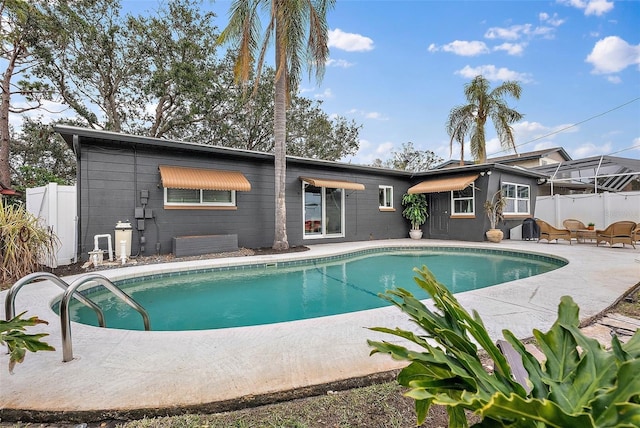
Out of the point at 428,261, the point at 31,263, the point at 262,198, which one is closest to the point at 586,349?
the point at 31,263

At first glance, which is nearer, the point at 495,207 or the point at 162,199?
the point at 162,199

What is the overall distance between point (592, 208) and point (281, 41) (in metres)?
16.4

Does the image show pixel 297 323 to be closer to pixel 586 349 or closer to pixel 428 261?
pixel 586 349

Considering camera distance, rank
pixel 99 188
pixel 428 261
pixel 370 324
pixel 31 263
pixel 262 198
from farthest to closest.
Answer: pixel 262 198
pixel 428 261
pixel 99 188
pixel 31 263
pixel 370 324

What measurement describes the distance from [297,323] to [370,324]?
3.17ft

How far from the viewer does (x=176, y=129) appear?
20.6 meters

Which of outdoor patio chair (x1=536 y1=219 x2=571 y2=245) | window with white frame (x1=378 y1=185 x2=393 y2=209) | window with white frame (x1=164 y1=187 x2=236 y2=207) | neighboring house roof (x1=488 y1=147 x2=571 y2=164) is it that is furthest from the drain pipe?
neighboring house roof (x1=488 y1=147 x2=571 y2=164)

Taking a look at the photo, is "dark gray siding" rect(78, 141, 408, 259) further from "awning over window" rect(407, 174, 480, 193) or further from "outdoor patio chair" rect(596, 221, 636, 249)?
"outdoor patio chair" rect(596, 221, 636, 249)

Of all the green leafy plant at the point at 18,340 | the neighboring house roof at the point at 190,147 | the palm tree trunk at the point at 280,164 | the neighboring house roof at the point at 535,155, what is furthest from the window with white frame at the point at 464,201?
the green leafy plant at the point at 18,340

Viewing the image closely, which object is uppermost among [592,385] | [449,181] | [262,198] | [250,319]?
[449,181]

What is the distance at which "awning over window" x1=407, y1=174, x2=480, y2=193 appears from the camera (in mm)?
14086

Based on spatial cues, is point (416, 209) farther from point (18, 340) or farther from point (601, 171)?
point (18, 340)

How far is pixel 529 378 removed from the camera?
39.2 inches

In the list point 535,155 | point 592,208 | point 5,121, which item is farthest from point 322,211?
point 535,155
